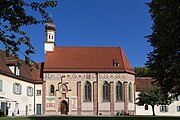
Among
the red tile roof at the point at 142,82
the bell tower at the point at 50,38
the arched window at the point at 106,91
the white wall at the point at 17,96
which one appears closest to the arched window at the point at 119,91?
the arched window at the point at 106,91

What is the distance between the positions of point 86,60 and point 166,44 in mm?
34037

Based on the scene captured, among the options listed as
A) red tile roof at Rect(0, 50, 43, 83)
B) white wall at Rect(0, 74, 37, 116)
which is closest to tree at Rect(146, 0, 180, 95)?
red tile roof at Rect(0, 50, 43, 83)

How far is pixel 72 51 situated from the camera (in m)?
57.7

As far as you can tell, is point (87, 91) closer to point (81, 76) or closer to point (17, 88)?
point (81, 76)

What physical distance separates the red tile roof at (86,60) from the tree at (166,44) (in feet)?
89.6

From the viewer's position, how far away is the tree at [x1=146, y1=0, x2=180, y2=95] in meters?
21.7

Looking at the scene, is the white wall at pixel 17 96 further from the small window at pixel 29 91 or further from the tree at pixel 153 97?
the tree at pixel 153 97

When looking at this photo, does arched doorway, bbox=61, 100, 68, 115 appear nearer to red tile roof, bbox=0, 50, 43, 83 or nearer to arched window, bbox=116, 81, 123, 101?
red tile roof, bbox=0, 50, 43, 83

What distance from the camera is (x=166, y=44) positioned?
22.0 m

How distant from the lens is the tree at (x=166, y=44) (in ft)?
71.1

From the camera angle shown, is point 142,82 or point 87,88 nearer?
point 87,88

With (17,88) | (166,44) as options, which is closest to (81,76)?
(17,88)

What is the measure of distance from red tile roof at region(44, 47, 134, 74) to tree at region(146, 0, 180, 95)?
27302 mm

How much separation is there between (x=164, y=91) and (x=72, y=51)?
1315 inches
